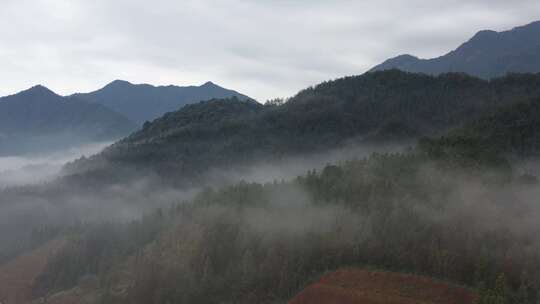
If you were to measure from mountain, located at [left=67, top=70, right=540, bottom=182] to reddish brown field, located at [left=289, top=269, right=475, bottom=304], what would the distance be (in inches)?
3166

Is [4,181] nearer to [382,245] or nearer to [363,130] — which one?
[363,130]

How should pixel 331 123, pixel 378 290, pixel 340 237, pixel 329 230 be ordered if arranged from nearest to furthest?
pixel 378 290 < pixel 340 237 < pixel 329 230 < pixel 331 123

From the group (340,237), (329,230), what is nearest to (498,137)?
(329,230)

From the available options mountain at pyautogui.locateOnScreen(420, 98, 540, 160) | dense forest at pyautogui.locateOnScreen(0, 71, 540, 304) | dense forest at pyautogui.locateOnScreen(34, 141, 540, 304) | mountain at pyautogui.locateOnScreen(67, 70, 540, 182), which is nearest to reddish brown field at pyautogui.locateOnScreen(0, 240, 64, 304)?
dense forest at pyautogui.locateOnScreen(0, 71, 540, 304)

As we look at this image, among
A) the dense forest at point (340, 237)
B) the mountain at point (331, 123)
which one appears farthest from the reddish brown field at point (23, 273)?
the mountain at point (331, 123)

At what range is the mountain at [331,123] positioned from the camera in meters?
138

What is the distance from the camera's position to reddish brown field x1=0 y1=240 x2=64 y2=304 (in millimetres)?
81963


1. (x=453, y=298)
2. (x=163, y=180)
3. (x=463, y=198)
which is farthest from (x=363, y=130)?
(x=453, y=298)

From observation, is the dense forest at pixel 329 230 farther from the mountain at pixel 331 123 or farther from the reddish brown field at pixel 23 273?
the mountain at pixel 331 123

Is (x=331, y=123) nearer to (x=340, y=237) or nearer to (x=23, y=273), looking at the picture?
(x=23, y=273)

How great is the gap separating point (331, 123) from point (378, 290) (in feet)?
351

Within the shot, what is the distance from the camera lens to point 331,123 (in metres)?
154

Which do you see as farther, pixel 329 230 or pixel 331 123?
pixel 331 123

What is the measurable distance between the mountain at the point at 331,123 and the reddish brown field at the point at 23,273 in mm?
45282
